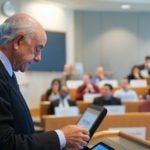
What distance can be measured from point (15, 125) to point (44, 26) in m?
7.63

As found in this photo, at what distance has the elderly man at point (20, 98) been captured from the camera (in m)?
1.15

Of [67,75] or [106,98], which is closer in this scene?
[106,98]

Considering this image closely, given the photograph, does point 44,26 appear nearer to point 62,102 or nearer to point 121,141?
point 62,102

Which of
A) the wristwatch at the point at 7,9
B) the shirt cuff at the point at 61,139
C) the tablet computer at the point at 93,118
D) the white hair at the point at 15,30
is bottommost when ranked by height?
the shirt cuff at the point at 61,139

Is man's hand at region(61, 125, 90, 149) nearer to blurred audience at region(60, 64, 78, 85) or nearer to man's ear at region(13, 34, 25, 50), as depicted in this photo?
man's ear at region(13, 34, 25, 50)

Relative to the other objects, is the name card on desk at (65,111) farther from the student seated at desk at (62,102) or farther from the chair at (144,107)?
the chair at (144,107)

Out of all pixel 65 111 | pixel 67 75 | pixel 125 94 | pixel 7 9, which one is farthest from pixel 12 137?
pixel 67 75

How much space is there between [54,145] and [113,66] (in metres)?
9.44

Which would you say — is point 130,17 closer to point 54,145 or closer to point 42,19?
point 42,19

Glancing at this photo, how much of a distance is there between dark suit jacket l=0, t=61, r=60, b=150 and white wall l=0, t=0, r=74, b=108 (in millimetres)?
6563

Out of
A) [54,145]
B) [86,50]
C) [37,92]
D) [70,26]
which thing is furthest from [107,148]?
[86,50]

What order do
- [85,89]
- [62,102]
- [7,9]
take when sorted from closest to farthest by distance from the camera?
[62,102] → [85,89] → [7,9]

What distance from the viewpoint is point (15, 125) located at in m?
1.23

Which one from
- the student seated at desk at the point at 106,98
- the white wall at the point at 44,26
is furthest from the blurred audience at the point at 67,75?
the student seated at desk at the point at 106,98
